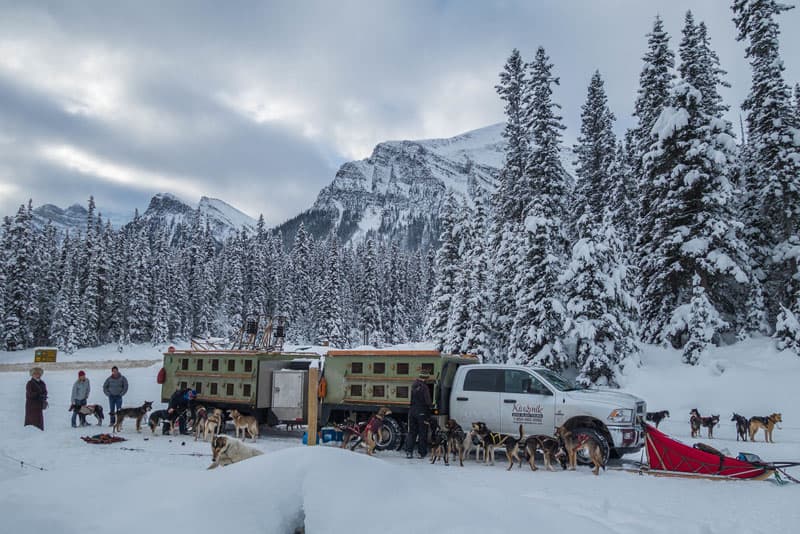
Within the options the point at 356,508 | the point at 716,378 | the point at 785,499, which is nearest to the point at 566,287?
the point at 716,378

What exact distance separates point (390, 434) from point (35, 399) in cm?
945

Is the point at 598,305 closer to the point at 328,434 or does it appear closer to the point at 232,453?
the point at 328,434

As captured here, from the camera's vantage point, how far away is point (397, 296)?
7325cm

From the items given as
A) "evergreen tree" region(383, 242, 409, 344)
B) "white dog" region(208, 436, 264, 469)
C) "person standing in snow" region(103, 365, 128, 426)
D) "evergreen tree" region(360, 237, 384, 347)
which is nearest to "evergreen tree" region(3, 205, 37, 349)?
"evergreen tree" region(360, 237, 384, 347)

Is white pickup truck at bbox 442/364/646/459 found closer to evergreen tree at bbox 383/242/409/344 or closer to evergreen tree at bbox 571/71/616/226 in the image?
evergreen tree at bbox 571/71/616/226

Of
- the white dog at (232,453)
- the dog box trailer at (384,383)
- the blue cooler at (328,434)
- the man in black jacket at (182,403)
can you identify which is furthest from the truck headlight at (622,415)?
the man in black jacket at (182,403)

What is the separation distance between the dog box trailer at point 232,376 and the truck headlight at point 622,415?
890 cm

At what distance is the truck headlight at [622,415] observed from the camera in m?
11.0

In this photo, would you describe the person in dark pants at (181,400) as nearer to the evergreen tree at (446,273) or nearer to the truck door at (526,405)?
the truck door at (526,405)

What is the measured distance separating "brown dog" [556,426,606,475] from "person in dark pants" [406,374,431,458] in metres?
2.99

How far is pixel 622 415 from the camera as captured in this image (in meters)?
11.0

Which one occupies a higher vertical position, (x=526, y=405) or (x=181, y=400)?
(x=526, y=405)

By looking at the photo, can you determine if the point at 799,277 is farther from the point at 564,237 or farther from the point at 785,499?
the point at 785,499

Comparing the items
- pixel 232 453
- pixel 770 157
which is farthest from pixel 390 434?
pixel 770 157
